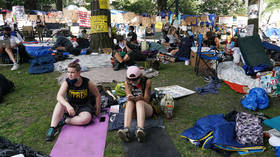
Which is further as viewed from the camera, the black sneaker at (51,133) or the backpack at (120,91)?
the backpack at (120,91)

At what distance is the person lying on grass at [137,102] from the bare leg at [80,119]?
2.29ft

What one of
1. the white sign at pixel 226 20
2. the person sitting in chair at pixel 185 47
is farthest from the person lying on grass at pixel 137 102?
the white sign at pixel 226 20

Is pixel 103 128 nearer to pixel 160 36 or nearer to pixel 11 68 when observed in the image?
pixel 11 68

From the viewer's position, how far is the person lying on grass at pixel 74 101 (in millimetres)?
3125

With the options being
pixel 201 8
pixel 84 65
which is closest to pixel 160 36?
pixel 84 65

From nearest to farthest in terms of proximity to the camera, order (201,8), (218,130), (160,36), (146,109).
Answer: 1. (218,130)
2. (146,109)
3. (160,36)
4. (201,8)

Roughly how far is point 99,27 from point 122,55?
8.86 feet

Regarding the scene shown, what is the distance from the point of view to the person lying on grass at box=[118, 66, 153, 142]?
2.86 meters

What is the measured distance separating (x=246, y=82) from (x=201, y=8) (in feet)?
105

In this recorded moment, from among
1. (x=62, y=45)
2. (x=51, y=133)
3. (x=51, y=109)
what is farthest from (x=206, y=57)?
(x=62, y=45)

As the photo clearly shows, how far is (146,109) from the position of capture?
129 inches

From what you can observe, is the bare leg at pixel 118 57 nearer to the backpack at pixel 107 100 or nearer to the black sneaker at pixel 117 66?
the black sneaker at pixel 117 66

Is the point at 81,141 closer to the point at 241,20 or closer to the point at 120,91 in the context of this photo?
the point at 120,91

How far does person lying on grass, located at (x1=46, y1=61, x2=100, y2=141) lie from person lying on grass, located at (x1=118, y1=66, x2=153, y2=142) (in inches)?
26.5
